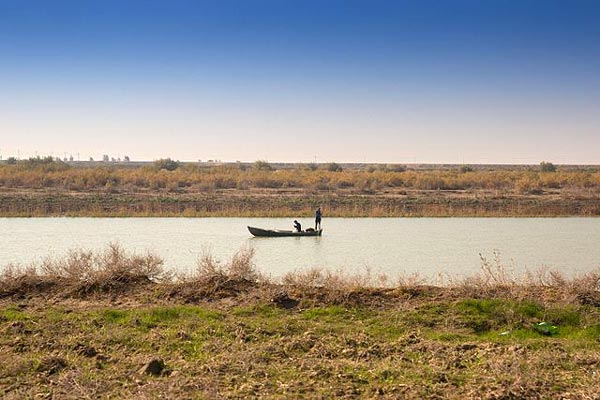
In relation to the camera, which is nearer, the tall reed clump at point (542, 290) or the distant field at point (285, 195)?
the tall reed clump at point (542, 290)

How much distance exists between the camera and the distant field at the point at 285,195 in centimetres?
3672

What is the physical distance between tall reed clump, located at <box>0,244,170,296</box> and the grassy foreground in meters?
0.03

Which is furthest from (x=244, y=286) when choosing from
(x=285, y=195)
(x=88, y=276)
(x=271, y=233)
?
(x=285, y=195)

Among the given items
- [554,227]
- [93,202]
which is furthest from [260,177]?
[554,227]

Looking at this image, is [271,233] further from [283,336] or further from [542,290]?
[283,336]

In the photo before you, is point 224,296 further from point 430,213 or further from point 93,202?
point 93,202

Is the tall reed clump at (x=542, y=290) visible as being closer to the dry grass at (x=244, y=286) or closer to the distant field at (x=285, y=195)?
the dry grass at (x=244, y=286)

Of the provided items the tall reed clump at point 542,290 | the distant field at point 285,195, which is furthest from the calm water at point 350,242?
the tall reed clump at point 542,290

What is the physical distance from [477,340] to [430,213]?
88.5 ft


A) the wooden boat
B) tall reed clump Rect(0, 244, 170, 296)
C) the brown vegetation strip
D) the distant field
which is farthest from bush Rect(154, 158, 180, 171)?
tall reed clump Rect(0, 244, 170, 296)

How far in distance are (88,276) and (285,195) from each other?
34529 millimetres

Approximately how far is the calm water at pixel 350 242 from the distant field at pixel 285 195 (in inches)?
151

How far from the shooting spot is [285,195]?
152ft

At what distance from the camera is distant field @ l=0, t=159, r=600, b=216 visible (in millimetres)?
36719
